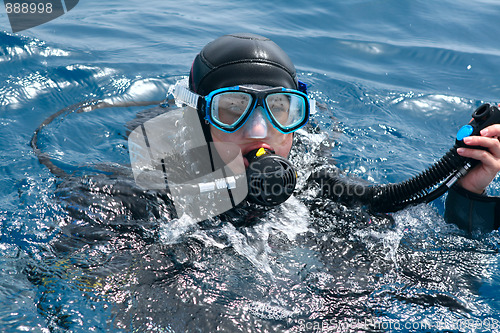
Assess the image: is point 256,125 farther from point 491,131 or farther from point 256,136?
point 491,131

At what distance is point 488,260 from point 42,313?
2393mm

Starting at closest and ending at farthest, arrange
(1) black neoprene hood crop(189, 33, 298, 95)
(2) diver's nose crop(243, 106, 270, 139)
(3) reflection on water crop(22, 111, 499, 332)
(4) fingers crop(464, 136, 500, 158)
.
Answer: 1. (3) reflection on water crop(22, 111, 499, 332)
2. (4) fingers crop(464, 136, 500, 158)
3. (2) diver's nose crop(243, 106, 270, 139)
4. (1) black neoprene hood crop(189, 33, 298, 95)

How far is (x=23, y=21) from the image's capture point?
6871 mm

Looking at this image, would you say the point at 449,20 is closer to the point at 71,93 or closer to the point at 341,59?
→ the point at 341,59

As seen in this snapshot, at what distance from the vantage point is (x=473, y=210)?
267cm

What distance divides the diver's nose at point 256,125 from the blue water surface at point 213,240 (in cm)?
53

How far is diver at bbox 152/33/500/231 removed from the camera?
8.81ft

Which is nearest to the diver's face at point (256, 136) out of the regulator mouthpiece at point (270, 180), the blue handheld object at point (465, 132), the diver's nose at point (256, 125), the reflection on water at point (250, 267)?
the diver's nose at point (256, 125)

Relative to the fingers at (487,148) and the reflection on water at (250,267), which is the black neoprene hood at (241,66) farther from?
the fingers at (487,148)

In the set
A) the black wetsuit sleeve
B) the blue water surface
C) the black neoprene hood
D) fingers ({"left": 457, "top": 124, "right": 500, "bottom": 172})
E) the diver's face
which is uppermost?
the black neoprene hood

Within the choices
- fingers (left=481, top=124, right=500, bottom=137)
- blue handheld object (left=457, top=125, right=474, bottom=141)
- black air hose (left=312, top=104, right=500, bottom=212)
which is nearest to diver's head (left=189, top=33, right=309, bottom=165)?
black air hose (left=312, top=104, right=500, bottom=212)

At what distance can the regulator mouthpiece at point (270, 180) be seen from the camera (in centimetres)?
262

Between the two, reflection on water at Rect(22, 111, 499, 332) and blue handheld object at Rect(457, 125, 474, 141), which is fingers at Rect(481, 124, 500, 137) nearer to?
blue handheld object at Rect(457, 125, 474, 141)

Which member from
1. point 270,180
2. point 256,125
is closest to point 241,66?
point 256,125
